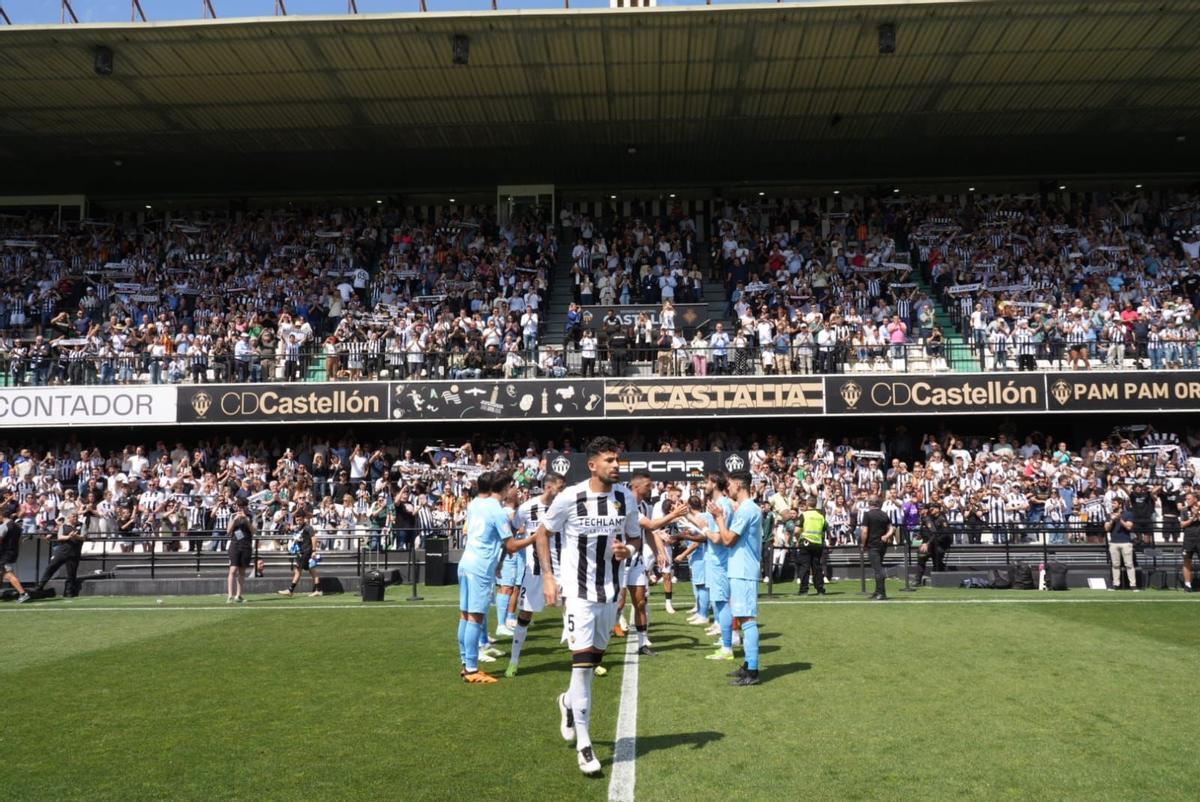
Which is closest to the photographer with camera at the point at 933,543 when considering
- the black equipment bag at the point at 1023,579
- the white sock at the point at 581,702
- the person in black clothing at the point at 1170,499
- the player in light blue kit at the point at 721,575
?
the black equipment bag at the point at 1023,579

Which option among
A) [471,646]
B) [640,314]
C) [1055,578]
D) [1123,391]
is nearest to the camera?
[471,646]

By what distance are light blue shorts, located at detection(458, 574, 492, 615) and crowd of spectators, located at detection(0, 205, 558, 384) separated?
18.1 metres

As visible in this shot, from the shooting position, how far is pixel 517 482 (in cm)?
2441

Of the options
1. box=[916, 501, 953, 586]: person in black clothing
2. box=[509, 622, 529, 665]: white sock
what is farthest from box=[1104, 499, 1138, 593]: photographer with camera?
box=[509, 622, 529, 665]: white sock

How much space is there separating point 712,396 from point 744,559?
59.4ft

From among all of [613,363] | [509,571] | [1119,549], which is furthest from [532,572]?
[613,363]

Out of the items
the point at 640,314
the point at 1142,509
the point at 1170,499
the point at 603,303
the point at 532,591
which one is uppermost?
the point at 603,303

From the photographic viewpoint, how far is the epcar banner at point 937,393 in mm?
27312

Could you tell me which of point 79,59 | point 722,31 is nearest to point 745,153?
point 722,31

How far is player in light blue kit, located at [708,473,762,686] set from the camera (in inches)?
380

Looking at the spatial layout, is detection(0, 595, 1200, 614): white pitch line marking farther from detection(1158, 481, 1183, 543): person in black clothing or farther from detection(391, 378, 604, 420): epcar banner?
detection(391, 378, 604, 420): epcar banner

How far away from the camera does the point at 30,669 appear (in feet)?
36.1

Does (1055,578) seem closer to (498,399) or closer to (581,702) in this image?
(498,399)

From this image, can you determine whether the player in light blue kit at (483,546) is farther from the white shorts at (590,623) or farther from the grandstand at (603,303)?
the white shorts at (590,623)
